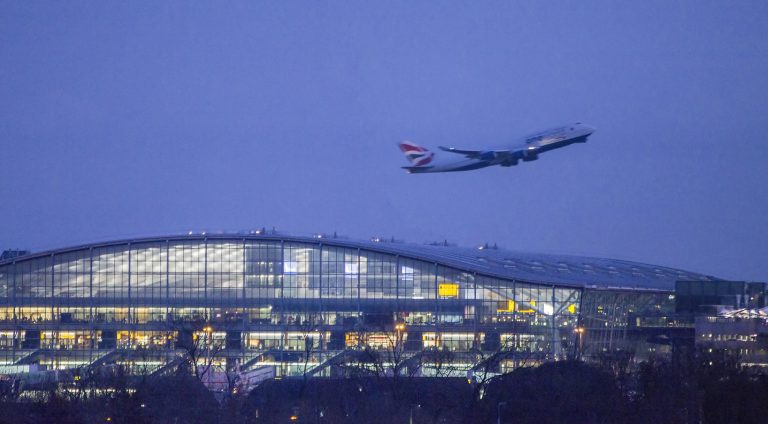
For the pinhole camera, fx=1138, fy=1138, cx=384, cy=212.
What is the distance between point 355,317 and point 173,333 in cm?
1085

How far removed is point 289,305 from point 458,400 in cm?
2211

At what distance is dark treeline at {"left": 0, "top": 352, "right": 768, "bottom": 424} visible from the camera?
149 ft

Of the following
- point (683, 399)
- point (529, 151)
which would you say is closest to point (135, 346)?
point (529, 151)

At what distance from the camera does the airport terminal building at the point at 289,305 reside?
6700cm

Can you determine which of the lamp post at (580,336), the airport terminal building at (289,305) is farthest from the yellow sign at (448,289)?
the lamp post at (580,336)

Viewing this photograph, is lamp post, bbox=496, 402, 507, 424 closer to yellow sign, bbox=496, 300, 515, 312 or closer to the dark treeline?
the dark treeline

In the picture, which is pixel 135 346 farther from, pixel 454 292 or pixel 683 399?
pixel 683 399

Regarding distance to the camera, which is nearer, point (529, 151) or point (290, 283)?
point (290, 283)

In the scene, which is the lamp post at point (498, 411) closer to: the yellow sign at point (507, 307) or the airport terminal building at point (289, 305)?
the airport terminal building at point (289, 305)

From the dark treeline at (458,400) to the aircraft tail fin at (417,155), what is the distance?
4130cm

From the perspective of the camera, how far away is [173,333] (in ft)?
221

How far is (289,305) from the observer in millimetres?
69188

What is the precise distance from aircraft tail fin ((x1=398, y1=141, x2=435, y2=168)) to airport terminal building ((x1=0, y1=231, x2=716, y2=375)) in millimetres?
22222

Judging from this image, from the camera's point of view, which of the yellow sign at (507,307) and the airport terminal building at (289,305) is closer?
the airport terminal building at (289,305)
